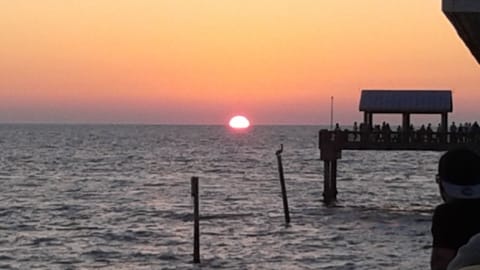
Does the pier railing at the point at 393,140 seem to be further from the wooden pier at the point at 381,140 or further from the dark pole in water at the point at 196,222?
the dark pole in water at the point at 196,222

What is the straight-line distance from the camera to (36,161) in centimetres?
9744

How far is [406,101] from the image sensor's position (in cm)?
4809

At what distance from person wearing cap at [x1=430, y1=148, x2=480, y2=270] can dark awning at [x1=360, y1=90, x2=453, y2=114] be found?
42575mm

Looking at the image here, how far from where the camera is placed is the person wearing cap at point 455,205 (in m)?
4.95

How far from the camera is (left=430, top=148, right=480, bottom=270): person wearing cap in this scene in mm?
4945

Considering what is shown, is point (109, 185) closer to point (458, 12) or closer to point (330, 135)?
point (330, 135)

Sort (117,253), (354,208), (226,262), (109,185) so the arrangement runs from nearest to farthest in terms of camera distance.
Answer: (226,262), (117,253), (354,208), (109,185)

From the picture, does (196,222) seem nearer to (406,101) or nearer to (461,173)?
(461,173)

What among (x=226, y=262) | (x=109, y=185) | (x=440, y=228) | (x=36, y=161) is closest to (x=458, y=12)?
(x=440, y=228)

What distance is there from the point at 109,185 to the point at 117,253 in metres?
34.8

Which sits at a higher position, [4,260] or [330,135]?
[330,135]

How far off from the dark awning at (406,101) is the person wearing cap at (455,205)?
140 feet

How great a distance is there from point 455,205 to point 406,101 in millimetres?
43574

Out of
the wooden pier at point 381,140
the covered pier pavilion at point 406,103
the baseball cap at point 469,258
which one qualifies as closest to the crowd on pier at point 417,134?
the wooden pier at point 381,140
